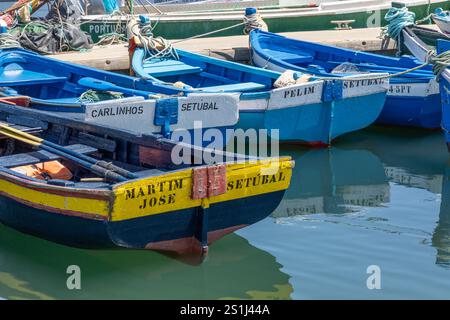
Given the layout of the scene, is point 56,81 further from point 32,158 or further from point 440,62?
point 440,62

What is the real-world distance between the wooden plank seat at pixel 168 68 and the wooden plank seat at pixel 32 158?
143 inches

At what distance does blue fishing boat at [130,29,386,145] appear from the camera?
429 inches

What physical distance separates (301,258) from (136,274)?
4.79 feet

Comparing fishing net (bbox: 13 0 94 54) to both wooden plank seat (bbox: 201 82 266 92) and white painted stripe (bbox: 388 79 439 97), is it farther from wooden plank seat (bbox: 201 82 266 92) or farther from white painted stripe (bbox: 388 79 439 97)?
white painted stripe (bbox: 388 79 439 97)

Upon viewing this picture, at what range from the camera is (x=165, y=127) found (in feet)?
31.6

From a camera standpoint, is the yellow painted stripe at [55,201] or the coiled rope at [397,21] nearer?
the yellow painted stripe at [55,201]

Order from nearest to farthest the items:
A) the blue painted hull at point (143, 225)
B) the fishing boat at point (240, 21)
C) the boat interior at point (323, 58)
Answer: the blue painted hull at point (143, 225), the boat interior at point (323, 58), the fishing boat at point (240, 21)

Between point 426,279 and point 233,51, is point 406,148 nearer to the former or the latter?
point 233,51

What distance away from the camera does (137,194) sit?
6844 millimetres

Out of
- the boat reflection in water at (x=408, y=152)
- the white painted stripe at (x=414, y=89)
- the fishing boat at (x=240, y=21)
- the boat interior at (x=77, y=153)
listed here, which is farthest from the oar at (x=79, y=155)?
the fishing boat at (x=240, y=21)

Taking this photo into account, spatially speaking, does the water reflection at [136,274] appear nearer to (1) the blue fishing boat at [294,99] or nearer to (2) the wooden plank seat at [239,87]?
(1) the blue fishing boat at [294,99]

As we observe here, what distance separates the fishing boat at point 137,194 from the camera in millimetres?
6938

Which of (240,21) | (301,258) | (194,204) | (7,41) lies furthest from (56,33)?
(194,204)

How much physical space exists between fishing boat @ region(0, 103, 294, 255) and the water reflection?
0.25m
